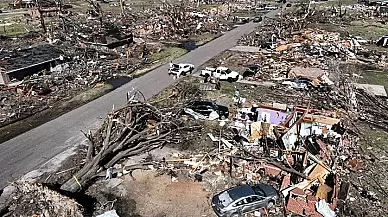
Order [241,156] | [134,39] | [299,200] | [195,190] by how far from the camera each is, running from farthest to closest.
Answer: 1. [134,39]
2. [241,156]
3. [195,190]
4. [299,200]

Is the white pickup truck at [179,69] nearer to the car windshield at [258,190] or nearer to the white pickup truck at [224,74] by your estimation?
the white pickup truck at [224,74]

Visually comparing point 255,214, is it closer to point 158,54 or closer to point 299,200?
point 299,200

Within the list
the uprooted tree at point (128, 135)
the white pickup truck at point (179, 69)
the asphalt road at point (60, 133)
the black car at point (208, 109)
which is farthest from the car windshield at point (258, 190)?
the white pickup truck at point (179, 69)

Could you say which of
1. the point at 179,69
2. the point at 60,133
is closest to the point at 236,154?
the point at 60,133

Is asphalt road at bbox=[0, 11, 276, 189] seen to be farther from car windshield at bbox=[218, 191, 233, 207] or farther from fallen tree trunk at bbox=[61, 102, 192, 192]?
car windshield at bbox=[218, 191, 233, 207]

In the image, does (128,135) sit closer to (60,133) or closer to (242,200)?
(60,133)

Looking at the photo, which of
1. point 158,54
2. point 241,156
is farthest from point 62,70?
point 241,156

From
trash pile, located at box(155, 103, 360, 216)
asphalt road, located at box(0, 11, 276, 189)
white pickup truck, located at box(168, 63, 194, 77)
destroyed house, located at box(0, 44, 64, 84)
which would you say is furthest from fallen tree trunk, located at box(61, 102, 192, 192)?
destroyed house, located at box(0, 44, 64, 84)
